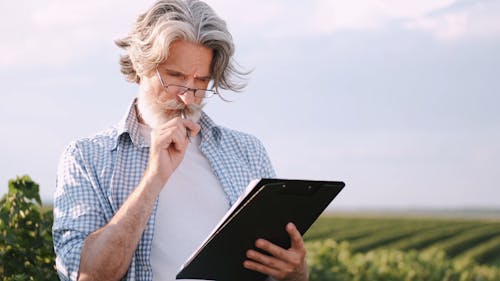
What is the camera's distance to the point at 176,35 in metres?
2.55

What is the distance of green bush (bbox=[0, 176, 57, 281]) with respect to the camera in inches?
136

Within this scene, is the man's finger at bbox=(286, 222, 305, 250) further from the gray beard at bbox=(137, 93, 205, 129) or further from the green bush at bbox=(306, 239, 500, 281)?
the green bush at bbox=(306, 239, 500, 281)

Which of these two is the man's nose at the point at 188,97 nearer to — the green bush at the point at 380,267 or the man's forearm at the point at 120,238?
the man's forearm at the point at 120,238

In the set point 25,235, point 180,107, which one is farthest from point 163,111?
point 25,235

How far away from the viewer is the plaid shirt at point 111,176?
2469 millimetres

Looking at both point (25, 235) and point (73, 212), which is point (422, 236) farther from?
point (73, 212)

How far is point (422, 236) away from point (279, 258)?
18667 mm

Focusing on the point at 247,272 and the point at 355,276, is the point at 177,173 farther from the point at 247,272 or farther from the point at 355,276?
the point at 355,276

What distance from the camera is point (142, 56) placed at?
2.62 m

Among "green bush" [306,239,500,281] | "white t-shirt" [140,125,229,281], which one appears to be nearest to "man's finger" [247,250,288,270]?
"white t-shirt" [140,125,229,281]

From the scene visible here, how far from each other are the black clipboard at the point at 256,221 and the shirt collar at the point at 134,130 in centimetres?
54

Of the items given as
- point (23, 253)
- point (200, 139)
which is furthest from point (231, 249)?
point (23, 253)

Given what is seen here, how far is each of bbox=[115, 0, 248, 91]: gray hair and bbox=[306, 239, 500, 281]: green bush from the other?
12.5ft

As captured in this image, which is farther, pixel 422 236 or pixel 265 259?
pixel 422 236
